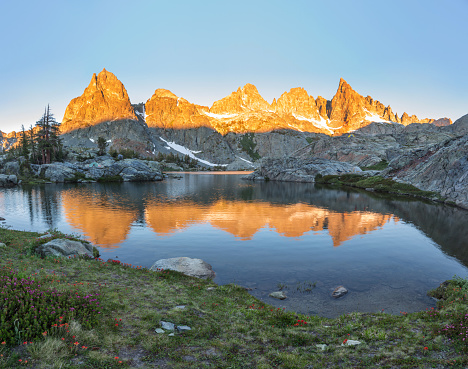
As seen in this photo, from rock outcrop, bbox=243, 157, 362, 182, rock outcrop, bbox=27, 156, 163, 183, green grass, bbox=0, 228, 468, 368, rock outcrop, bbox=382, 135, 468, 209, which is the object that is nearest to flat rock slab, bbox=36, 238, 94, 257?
green grass, bbox=0, 228, 468, 368

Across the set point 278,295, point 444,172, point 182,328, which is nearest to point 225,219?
point 278,295

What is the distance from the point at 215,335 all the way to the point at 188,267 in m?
10.9

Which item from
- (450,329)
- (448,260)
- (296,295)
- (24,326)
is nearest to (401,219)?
(448,260)

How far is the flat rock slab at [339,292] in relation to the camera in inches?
771

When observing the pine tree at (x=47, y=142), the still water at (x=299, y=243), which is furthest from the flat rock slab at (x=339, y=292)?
the pine tree at (x=47, y=142)

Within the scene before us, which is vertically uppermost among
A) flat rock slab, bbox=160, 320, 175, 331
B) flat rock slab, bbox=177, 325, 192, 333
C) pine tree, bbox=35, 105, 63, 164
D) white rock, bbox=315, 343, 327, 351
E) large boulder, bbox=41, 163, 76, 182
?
pine tree, bbox=35, 105, 63, 164

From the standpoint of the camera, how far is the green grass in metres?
9.27

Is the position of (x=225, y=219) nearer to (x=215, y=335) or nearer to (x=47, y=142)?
(x=215, y=335)

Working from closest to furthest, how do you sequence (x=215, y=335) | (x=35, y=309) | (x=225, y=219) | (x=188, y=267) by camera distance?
(x=35, y=309)
(x=215, y=335)
(x=188, y=267)
(x=225, y=219)

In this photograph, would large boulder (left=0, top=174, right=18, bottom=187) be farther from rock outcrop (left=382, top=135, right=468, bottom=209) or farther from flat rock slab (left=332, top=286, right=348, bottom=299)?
rock outcrop (left=382, top=135, right=468, bottom=209)

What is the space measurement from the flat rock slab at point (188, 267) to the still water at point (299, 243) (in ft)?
4.12

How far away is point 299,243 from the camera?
111ft

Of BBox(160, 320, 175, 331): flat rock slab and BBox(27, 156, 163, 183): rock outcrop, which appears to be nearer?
BBox(160, 320, 175, 331): flat rock slab

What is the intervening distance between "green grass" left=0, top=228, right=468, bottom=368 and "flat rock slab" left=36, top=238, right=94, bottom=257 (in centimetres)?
315
